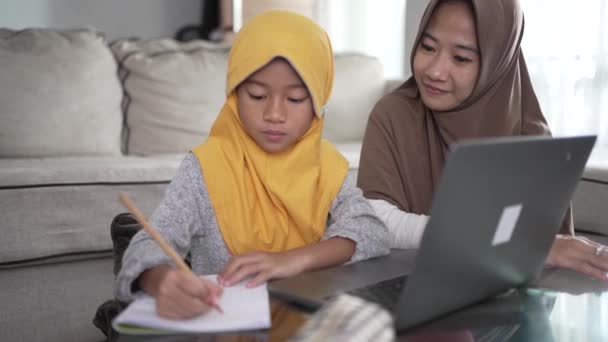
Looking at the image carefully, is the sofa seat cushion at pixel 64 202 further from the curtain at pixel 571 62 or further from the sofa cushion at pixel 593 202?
the curtain at pixel 571 62

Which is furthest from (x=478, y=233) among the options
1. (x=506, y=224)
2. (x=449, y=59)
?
(x=449, y=59)

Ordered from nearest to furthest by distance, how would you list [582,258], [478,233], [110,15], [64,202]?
[478,233]
[582,258]
[64,202]
[110,15]

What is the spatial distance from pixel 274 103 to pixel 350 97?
6.82 feet

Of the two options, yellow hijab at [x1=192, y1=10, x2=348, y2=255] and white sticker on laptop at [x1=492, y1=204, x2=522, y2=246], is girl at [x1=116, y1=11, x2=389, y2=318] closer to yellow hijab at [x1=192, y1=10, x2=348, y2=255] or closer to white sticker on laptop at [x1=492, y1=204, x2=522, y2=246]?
yellow hijab at [x1=192, y1=10, x2=348, y2=255]

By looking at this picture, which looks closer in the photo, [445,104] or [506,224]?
[506,224]

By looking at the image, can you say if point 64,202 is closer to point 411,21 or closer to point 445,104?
point 445,104

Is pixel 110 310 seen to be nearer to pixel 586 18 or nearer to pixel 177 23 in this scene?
pixel 586 18

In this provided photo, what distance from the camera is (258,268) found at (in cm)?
92

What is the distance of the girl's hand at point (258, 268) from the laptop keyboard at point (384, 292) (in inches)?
3.9

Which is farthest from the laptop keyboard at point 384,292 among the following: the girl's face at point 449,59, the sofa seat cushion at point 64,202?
the sofa seat cushion at point 64,202

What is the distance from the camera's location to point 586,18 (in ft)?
8.53

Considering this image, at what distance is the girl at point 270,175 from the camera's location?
1111mm

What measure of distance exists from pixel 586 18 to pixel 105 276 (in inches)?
71.8

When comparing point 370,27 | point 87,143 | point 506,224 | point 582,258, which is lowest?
point 87,143
